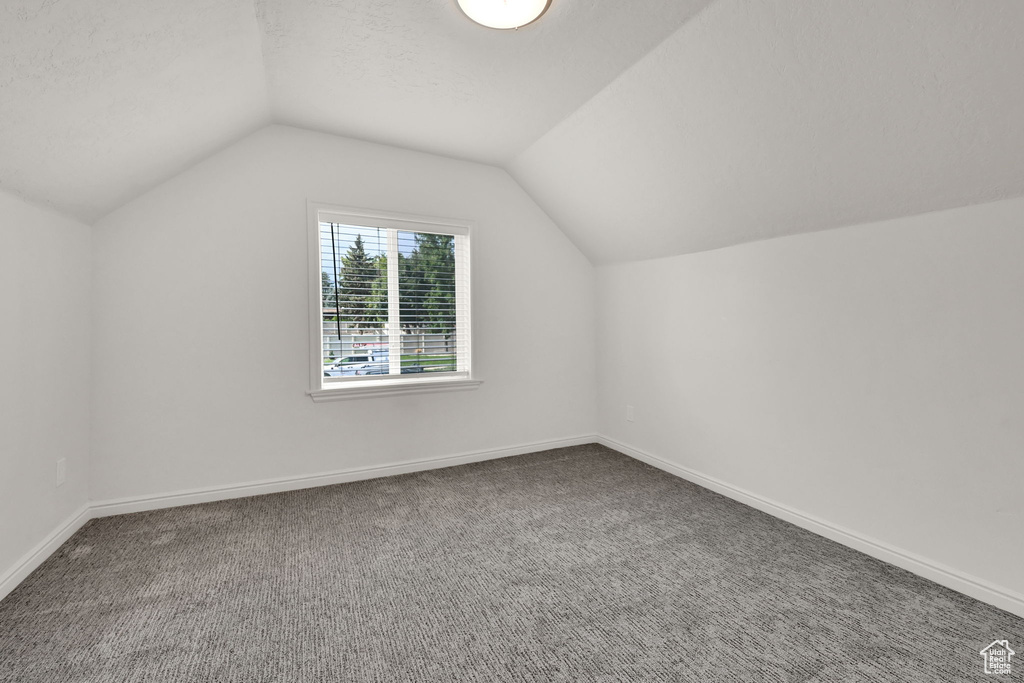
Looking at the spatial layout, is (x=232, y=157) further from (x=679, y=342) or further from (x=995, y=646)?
(x=995, y=646)

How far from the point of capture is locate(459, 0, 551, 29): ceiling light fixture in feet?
6.04

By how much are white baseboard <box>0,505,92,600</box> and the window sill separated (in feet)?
4.44

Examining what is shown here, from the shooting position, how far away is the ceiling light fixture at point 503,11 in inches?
72.4

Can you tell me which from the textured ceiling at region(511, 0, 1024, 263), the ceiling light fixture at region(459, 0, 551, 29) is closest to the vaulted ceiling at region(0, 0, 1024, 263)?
the textured ceiling at region(511, 0, 1024, 263)

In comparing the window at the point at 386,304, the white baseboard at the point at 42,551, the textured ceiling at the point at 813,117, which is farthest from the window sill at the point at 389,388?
the textured ceiling at the point at 813,117

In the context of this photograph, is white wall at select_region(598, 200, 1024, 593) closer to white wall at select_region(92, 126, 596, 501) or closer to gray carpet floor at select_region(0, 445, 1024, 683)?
gray carpet floor at select_region(0, 445, 1024, 683)

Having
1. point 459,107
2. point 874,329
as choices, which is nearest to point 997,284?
point 874,329

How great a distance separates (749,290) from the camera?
9.59 feet

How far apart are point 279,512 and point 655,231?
3.13 meters

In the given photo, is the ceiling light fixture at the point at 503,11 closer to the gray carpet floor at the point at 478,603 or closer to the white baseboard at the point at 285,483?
the gray carpet floor at the point at 478,603

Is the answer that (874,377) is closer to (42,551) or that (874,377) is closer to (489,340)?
(489,340)

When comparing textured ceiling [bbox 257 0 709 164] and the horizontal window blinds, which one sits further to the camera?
the horizontal window blinds

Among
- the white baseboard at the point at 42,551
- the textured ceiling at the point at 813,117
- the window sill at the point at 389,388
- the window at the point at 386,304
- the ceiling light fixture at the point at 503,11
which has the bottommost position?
the white baseboard at the point at 42,551
